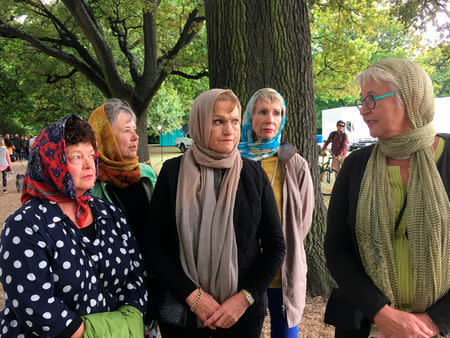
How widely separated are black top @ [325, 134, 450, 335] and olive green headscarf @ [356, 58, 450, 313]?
0.13 feet

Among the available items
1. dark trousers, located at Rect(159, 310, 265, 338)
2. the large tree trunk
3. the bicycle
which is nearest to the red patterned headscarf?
dark trousers, located at Rect(159, 310, 265, 338)

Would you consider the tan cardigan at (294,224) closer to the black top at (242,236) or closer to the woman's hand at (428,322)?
the black top at (242,236)

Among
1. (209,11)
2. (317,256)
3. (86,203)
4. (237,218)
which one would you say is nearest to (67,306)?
(86,203)

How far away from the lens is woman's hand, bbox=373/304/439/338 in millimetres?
1445

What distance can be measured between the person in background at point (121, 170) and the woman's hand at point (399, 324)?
1232 mm

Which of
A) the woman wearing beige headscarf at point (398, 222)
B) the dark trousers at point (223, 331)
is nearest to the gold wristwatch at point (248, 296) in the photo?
the dark trousers at point (223, 331)

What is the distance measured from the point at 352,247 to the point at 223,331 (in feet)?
2.61

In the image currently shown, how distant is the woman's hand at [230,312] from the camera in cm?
→ 174

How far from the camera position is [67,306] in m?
1.52

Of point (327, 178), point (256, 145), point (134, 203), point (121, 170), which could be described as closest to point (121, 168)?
point (121, 170)

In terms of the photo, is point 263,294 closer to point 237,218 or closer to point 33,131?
point 237,218

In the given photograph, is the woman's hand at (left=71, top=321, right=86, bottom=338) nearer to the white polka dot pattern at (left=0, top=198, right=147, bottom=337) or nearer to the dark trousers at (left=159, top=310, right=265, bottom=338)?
the white polka dot pattern at (left=0, top=198, right=147, bottom=337)

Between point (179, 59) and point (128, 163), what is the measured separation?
7.98 meters

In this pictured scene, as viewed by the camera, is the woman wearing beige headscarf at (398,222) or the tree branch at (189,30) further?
the tree branch at (189,30)
